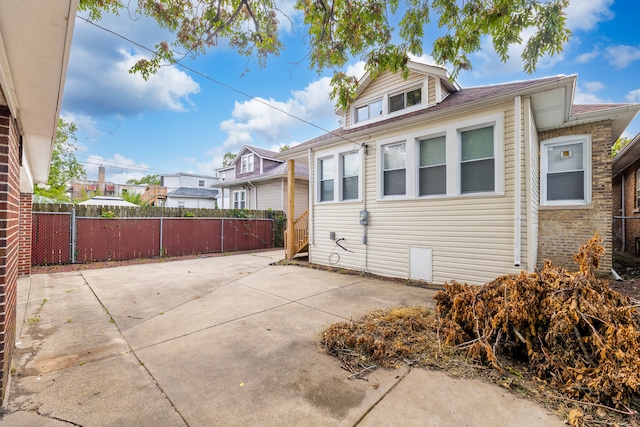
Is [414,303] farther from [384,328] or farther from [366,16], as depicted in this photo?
[366,16]

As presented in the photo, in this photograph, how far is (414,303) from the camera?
4.73m

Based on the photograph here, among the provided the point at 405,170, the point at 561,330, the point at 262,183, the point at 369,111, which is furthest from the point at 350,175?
the point at 262,183

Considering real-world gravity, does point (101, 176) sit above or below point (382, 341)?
above

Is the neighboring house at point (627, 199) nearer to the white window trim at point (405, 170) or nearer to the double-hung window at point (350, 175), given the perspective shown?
the white window trim at point (405, 170)

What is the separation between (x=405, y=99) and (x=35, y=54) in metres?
7.63

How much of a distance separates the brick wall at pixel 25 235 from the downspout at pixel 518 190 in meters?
10.5

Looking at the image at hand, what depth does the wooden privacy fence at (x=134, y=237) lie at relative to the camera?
27.2 feet

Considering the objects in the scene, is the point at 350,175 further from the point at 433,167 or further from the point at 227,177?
the point at 227,177

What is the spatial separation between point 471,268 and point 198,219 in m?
10.2

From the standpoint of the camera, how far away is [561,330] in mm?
2521

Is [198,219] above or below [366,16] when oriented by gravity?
below

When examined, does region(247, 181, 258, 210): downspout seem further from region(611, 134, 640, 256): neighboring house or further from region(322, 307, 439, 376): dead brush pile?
region(611, 134, 640, 256): neighboring house

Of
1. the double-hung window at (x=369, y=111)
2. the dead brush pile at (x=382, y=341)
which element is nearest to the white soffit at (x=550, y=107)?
the double-hung window at (x=369, y=111)

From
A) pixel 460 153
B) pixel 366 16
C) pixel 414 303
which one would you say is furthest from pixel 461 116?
pixel 414 303
